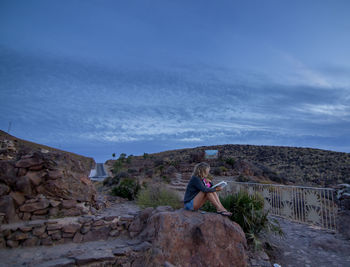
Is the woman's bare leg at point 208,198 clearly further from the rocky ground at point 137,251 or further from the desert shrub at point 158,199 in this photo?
the desert shrub at point 158,199

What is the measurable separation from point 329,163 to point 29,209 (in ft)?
105

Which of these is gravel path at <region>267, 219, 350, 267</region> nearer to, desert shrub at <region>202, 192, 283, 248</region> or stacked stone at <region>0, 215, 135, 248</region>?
desert shrub at <region>202, 192, 283, 248</region>

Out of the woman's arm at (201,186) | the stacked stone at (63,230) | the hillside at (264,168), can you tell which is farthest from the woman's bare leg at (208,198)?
the hillside at (264,168)

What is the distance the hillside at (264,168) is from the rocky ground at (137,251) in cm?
896

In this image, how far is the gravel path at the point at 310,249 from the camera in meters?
5.11

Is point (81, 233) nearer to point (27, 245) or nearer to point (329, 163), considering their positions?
point (27, 245)

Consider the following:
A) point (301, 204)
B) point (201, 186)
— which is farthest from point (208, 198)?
point (301, 204)

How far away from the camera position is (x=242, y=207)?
603 centimetres

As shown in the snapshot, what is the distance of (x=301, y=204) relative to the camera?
7.55 m

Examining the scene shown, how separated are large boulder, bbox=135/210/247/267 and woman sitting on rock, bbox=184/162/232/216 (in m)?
0.23

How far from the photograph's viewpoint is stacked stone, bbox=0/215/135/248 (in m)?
5.18

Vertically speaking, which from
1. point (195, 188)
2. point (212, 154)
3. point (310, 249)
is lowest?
point (310, 249)

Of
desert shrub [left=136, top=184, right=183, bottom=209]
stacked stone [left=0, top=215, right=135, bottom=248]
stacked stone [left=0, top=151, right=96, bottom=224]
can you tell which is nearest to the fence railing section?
desert shrub [left=136, top=184, right=183, bottom=209]

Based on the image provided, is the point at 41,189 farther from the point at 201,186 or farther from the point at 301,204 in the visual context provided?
the point at 301,204
